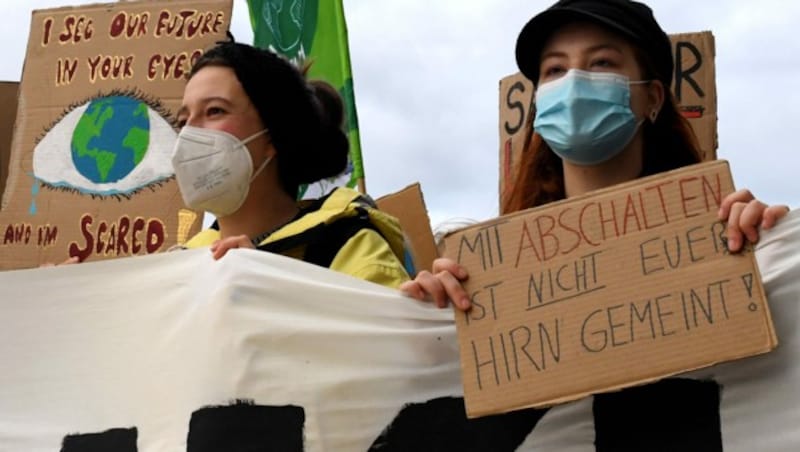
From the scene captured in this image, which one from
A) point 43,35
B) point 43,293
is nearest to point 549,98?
point 43,293

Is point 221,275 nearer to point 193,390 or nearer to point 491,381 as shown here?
point 193,390

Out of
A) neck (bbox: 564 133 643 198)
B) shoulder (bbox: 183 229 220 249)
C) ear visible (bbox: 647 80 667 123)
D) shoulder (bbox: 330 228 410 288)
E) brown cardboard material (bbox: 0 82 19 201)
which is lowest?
shoulder (bbox: 330 228 410 288)

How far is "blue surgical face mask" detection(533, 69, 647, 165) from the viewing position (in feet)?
7.96

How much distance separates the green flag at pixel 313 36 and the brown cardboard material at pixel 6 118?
2.79 feet

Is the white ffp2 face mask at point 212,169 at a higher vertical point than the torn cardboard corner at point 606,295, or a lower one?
higher

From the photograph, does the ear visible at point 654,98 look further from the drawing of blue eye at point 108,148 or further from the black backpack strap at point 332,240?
the drawing of blue eye at point 108,148

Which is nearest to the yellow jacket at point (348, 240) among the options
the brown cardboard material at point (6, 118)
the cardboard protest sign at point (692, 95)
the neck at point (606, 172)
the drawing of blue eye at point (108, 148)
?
the neck at point (606, 172)

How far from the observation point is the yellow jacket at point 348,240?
2412 mm

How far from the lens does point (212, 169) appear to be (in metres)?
2.66

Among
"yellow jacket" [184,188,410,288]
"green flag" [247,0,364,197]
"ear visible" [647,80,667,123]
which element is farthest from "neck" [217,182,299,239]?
"green flag" [247,0,364,197]

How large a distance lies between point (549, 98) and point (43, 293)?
40.8 inches

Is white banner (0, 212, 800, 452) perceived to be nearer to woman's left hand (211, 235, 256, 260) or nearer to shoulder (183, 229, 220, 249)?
woman's left hand (211, 235, 256, 260)

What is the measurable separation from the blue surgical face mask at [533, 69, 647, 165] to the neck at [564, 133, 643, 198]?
19mm

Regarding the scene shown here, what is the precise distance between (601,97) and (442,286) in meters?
0.61
